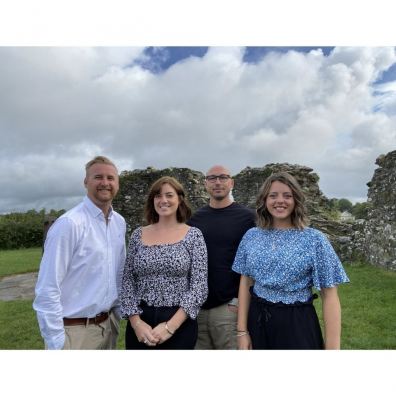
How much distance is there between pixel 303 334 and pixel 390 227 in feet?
25.5

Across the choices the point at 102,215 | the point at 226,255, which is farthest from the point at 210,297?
the point at 102,215

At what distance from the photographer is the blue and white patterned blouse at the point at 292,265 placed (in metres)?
2.36

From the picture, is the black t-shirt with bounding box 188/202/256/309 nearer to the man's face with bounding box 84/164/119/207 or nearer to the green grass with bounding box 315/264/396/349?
the man's face with bounding box 84/164/119/207

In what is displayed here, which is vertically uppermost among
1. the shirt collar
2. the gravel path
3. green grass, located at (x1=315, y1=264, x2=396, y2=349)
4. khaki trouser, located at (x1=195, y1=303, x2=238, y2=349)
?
the shirt collar

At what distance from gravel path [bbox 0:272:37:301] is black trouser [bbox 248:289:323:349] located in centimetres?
705

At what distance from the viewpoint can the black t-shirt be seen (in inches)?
117

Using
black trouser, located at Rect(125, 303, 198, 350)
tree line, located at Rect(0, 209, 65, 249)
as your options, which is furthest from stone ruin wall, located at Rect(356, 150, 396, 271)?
tree line, located at Rect(0, 209, 65, 249)

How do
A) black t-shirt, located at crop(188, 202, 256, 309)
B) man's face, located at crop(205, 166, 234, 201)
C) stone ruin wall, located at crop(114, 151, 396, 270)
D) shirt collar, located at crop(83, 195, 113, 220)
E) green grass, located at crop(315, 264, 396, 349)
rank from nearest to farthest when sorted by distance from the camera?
shirt collar, located at crop(83, 195, 113, 220)
black t-shirt, located at crop(188, 202, 256, 309)
man's face, located at crop(205, 166, 234, 201)
green grass, located at crop(315, 264, 396, 349)
stone ruin wall, located at crop(114, 151, 396, 270)

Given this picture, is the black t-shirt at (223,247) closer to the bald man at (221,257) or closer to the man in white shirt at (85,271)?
the bald man at (221,257)

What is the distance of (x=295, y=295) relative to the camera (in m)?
2.41

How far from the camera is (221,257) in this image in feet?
9.71

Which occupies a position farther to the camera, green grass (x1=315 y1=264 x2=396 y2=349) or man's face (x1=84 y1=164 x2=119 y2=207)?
green grass (x1=315 y1=264 x2=396 y2=349)

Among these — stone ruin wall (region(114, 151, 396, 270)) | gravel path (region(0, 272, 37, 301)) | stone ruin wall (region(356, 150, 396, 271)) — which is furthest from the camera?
stone ruin wall (region(114, 151, 396, 270))

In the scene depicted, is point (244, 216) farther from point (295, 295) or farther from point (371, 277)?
point (371, 277)
